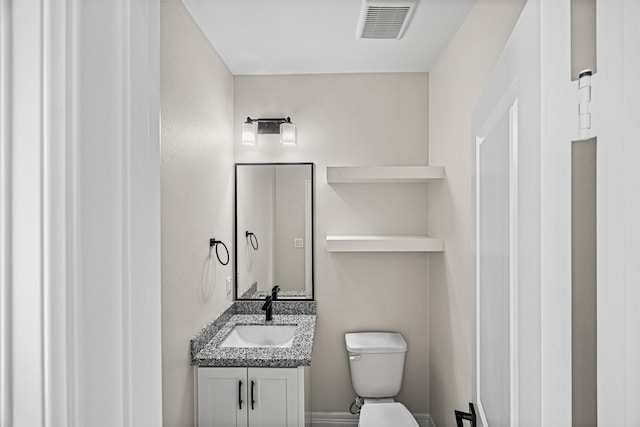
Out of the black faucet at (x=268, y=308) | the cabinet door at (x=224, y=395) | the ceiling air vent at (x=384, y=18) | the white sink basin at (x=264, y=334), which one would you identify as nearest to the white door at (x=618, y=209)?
the ceiling air vent at (x=384, y=18)

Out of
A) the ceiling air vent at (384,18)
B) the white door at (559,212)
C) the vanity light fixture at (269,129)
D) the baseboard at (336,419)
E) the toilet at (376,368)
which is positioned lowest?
the baseboard at (336,419)

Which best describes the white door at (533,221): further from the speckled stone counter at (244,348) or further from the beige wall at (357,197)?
the beige wall at (357,197)

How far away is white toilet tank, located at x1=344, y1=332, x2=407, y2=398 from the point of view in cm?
278

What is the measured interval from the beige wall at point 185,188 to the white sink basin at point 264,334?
224 millimetres

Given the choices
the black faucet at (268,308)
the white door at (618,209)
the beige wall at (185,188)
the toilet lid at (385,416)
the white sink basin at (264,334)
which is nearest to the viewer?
the white door at (618,209)

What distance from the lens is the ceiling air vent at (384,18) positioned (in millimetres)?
1894

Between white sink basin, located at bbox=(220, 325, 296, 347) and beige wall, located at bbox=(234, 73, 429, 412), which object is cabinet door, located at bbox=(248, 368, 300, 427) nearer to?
white sink basin, located at bbox=(220, 325, 296, 347)

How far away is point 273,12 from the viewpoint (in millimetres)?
2111

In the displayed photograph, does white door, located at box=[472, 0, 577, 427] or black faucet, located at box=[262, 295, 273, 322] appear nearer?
white door, located at box=[472, 0, 577, 427]

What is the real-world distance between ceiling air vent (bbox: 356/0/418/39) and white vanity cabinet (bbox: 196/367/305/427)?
173 centimetres

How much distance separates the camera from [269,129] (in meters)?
3.03

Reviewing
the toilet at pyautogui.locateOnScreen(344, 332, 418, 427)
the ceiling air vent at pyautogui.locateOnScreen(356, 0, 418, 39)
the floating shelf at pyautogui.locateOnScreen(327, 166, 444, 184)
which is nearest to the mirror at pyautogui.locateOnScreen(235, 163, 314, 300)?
the floating shelf at pyautogui.locateOnScreen(327, 166, 444, 184)

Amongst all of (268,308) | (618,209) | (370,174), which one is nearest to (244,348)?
(268,308)

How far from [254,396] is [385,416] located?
2.51 ft
